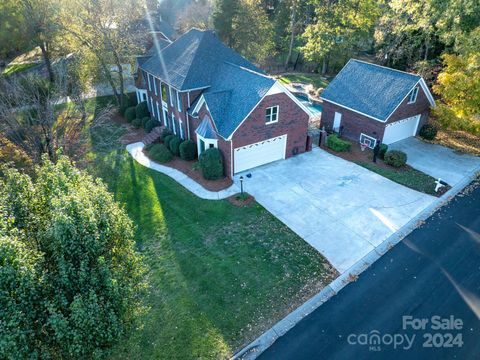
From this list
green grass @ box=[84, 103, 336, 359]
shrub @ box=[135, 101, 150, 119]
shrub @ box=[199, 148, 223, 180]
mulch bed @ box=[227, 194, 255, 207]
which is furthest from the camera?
shrub @ box=[135, 101, 150, 119]

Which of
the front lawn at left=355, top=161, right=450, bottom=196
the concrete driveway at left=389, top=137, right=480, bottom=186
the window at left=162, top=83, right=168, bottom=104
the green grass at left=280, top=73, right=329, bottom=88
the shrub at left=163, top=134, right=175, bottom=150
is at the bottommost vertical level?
the front lawn at left=355, top=161, right=450, bottom=196

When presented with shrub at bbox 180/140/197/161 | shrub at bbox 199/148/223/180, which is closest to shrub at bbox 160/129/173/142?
shrub at bbox 180/140/197/161

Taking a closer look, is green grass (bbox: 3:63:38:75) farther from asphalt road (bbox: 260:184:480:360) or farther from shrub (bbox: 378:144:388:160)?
asphalt road (bbox: 260:184:480:360)

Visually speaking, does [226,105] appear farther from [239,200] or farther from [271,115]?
[239,200]

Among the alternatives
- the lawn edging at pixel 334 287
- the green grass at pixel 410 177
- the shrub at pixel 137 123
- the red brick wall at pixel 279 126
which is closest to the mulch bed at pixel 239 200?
the red brick wall at pixel 279 126

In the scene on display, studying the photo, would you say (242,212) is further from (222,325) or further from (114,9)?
(114,9)

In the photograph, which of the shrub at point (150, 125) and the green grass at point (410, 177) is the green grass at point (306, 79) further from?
the green grass at point (410, 177)

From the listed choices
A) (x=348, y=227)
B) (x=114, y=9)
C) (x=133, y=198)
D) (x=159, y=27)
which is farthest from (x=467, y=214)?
(x=159, y=27)
